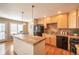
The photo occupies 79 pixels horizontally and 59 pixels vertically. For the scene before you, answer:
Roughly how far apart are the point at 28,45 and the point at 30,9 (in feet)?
2.54

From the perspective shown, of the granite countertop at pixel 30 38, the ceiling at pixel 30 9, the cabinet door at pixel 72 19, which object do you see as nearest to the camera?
the ceiling at pixel 30 9

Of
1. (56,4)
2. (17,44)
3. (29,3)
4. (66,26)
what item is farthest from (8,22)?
(66,26)

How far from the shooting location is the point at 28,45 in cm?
208

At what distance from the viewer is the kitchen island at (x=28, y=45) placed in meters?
2.02

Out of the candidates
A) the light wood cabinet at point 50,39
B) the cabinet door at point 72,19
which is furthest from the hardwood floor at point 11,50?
the cabinet door at point 72,19

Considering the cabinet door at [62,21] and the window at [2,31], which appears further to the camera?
the cabinet door at [62,21]

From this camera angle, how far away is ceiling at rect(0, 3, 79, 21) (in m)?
1.97

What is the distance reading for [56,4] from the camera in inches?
77.4

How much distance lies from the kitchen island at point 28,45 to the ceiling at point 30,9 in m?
0.45

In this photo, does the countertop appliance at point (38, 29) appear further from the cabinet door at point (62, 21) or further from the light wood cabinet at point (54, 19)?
the cabinet door at point (62, 21)

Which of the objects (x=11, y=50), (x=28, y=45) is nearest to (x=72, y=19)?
(x=28, y=45)

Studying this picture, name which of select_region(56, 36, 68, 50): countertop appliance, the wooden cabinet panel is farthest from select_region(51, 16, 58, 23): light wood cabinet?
select_region(56, 36, 68, 50): countertop appliance

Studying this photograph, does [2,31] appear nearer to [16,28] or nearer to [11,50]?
[16,28]
